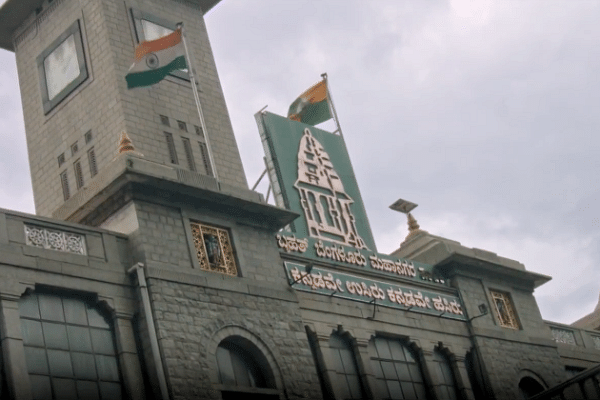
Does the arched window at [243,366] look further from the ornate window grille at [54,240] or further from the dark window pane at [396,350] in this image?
the dark window pane at [396,350]

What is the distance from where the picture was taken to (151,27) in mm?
30969

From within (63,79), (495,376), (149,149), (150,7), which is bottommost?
(495,376)

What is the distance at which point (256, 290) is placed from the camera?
24.3 m

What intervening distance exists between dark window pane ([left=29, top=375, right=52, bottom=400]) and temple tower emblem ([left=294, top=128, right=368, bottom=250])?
10117mm

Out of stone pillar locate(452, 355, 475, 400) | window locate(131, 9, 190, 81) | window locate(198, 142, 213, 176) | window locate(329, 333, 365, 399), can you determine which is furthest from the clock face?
stone pillar locate(452, 355, 475, 400)

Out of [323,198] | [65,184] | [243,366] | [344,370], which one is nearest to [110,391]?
[243,366]

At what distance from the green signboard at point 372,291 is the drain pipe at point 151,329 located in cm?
478

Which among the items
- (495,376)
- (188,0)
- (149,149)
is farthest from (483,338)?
(188,0)

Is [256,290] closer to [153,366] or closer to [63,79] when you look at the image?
[153,366]

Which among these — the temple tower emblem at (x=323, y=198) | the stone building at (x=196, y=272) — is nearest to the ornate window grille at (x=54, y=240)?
the stone building at (x=196, y=272)

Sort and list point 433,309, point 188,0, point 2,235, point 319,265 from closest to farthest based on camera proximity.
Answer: point 2,235 → point 319,265 → point 433,309 → point 188,0

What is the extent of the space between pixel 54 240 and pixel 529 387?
15.8 metres

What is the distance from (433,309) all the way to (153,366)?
34.1 feet

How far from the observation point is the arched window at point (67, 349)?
20.0m
